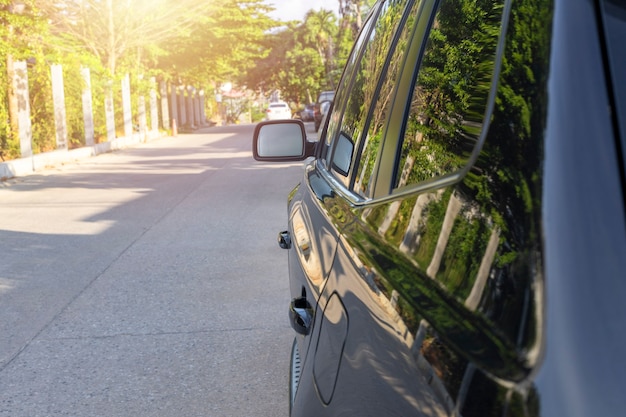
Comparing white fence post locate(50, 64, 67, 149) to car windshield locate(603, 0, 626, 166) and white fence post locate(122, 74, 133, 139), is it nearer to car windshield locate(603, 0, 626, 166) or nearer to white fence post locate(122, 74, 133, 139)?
white fence post locate(122, 74, 133, 139)

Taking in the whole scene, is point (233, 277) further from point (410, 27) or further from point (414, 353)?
point (414, 353)

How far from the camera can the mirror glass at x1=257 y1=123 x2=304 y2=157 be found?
156 inches

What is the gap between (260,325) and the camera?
5.54 metres

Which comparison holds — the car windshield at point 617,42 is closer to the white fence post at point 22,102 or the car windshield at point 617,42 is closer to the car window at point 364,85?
the car window at point 364,85

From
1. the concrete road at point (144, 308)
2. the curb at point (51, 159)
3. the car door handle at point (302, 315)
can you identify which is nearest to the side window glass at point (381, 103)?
the car door handle at point (302, 315)

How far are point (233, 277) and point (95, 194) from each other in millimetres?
7643

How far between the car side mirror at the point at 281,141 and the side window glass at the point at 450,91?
2.17m

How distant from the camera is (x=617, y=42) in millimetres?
1075

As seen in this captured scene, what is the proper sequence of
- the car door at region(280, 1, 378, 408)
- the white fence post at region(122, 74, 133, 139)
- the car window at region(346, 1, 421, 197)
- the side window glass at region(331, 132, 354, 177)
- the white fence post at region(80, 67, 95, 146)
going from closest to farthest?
the car window at region(346, 1, 421, 197) → the car door at region(280, 1, 378, 408) → the side window glass at region(331, 132, 354, 177) → the white fence post at region(80, 67, 95, 146) → the white fence post at region(122, 74, 133, 139)

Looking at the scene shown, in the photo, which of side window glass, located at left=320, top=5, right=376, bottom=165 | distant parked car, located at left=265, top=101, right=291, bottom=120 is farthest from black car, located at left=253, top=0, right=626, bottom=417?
distant parked car, located at left=265, top=101, right=291, bottom=120


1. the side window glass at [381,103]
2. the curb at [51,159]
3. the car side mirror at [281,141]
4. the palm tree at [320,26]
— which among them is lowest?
the curb at [51,159]

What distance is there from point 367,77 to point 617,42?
1637 millimetres

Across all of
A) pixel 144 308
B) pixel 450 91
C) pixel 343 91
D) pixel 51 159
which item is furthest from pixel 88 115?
pixel 450 91

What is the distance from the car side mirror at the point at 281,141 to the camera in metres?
3.96
